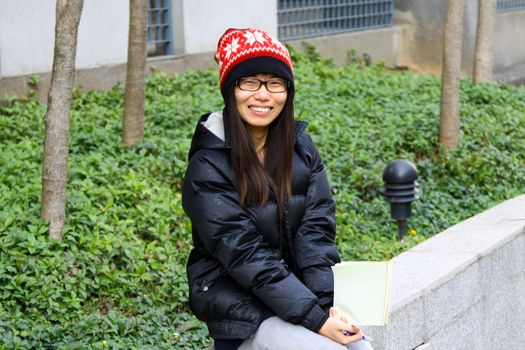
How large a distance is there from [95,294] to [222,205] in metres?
2.19

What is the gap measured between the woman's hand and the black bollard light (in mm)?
4038

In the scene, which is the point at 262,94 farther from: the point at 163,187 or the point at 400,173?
the point at 400,173

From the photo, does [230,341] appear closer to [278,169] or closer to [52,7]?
[278,169]

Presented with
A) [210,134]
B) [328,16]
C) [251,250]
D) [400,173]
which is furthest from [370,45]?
[251,250]

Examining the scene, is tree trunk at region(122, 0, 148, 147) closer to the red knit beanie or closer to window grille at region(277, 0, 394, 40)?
the red knit beanie

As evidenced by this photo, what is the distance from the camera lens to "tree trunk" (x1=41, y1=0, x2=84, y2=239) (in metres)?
6.07

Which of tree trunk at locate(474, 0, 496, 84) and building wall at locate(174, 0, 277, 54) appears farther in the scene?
tree trunk at locate(474, 0, 496, 84)

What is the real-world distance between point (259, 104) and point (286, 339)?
35.0 inches

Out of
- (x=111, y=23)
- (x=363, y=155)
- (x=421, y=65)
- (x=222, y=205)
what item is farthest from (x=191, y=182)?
(x=421, y=65)

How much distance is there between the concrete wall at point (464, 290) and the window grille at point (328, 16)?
762cm

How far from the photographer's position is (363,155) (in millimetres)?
9352

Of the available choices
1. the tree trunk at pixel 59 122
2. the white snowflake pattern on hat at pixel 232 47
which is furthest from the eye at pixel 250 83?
the tree trunk at pixel 59 122

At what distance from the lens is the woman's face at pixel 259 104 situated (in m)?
3.90

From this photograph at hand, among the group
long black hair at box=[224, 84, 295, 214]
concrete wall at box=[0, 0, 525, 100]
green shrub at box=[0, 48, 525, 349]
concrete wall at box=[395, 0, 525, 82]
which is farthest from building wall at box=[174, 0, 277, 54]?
long black hair at box=[224, 84, 295, 214]
